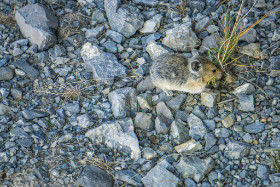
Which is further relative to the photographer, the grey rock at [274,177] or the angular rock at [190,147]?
the angular rock at [190,147]

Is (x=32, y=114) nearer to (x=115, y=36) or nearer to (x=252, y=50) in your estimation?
(x=115, y=36)

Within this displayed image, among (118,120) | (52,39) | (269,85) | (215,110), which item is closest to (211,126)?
(215,110)

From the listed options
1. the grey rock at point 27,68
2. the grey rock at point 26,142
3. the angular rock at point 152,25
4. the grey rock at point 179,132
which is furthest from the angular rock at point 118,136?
the angular rock at point 152,25

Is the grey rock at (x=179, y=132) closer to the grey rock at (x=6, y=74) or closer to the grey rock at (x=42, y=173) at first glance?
the grey rock at (x=42, y=173)

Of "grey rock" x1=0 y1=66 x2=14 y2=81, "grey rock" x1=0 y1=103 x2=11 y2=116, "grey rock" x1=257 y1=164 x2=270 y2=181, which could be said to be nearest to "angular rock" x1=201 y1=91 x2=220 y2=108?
"grey rock" x1=257 y1=164 x2=270 y2=181

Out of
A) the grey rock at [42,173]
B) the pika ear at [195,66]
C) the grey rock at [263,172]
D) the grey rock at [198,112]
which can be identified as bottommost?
the grey rock at [42,173]

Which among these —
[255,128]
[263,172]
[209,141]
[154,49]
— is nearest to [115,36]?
[154,49]
